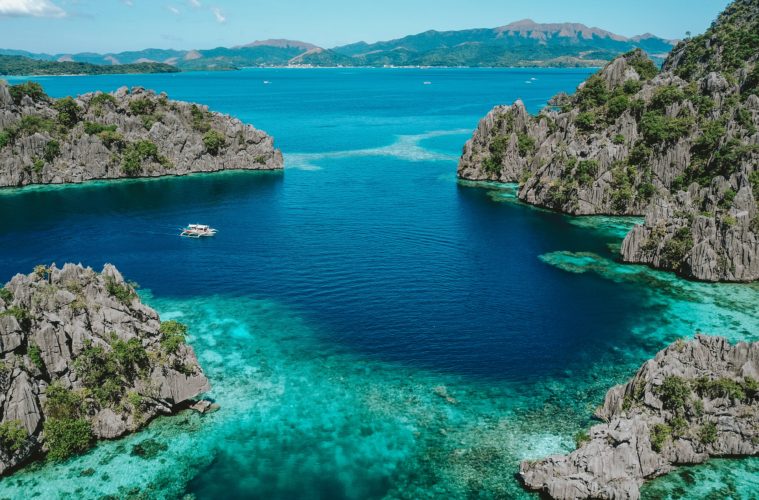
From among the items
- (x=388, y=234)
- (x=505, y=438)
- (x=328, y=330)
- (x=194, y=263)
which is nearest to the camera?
(x=505, y=438)

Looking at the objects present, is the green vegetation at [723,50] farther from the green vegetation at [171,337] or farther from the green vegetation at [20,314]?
the green vegetation at [20,314]

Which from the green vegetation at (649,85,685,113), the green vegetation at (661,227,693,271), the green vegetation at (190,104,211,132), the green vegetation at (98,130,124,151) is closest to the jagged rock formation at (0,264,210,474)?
the green vegetation at (661,227,693,271)

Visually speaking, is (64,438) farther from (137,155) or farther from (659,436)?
(137,155)

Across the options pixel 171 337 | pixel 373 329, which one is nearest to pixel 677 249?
pixel 373 329

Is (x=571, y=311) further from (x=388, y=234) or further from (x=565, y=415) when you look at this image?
(x=388, y=234)

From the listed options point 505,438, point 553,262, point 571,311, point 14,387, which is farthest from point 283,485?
point 553,262

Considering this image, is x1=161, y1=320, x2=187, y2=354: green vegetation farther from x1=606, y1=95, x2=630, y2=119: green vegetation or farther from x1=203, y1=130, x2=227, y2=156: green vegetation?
x1=203, y1=130, x2=227, y2=156: green vegetation
